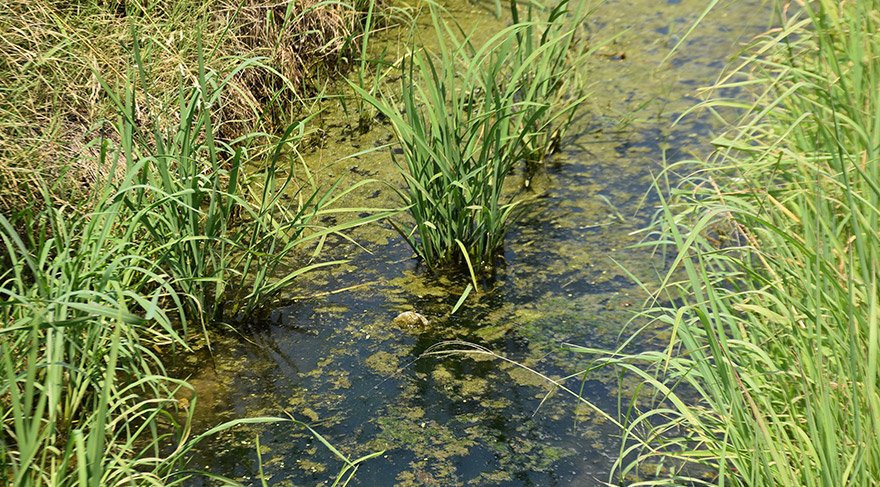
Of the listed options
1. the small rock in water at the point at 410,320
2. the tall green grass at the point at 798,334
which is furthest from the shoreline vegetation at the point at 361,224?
the small rock in water at the point at 410,320

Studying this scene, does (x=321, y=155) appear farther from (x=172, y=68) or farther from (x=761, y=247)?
(x=761, y=247)

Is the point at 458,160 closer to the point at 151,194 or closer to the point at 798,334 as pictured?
the point at 151,194

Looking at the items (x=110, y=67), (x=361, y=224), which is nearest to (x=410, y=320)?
(x=361, y=224)

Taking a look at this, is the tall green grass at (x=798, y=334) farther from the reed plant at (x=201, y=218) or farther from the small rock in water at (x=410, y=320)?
the reed plant at (x=201, y=218)

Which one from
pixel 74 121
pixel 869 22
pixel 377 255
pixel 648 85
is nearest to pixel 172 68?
pixel 74 121

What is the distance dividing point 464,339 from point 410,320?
0.45ft

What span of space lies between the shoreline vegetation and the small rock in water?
0.55ft

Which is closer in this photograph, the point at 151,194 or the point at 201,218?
the point at 151,194

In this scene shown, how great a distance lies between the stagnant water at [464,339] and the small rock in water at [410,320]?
1 cm

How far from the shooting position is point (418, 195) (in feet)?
7.71

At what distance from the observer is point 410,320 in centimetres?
226

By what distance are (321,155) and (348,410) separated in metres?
1.22

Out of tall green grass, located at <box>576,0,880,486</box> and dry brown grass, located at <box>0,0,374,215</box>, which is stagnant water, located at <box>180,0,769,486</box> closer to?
tall green grass, located at <box>576,0,880,486</box>

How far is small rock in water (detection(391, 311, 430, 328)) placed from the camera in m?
2.26
